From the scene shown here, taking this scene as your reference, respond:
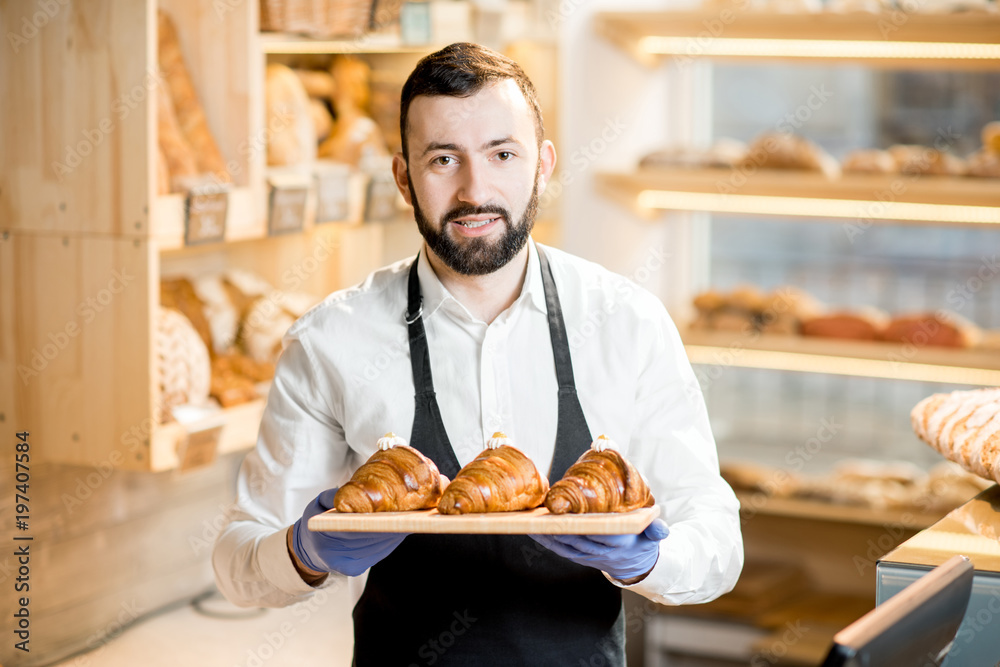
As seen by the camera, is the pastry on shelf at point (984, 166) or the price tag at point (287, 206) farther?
the pastry on shelf at point (984, 166)

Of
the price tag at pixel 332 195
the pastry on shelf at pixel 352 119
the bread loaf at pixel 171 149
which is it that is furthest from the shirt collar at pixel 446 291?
the pastry on shelf at pixel 352 119

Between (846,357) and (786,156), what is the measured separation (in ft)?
2.16

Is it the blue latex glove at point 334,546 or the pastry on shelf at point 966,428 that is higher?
the pastry on shelf at point 966,428

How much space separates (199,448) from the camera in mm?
2055

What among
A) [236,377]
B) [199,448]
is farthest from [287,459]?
[236,377]

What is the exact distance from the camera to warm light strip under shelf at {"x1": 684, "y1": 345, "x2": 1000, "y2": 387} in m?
3.24

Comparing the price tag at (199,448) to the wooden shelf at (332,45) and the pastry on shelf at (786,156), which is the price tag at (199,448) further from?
the pastry on shelf at (786,156)

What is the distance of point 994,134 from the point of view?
3240 millimetres

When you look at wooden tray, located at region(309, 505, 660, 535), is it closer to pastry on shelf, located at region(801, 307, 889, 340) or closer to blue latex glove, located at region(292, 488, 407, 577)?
blue latex glove, located at region(292, 488, 407, 577)

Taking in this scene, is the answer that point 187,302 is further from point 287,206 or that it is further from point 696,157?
point 696,157

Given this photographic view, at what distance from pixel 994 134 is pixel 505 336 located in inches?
90.6

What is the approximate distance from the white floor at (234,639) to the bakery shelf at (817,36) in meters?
2.06

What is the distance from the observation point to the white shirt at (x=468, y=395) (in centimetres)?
155

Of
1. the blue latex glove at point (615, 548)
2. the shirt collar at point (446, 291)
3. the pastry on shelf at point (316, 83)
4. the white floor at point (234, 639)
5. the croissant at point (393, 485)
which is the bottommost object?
the white floor at point (234, 639)
